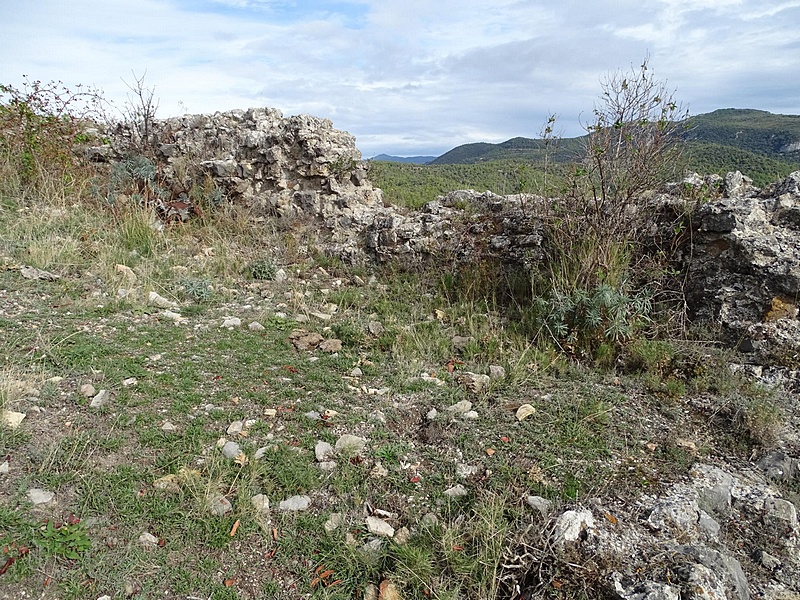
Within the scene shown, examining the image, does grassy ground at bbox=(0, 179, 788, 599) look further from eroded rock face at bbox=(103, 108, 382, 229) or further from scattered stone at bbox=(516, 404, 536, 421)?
eroded rock face at bbox=(103, 108, 382, 229)

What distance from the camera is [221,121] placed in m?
8.01

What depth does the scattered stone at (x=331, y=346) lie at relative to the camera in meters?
4.20

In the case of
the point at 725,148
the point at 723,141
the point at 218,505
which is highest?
the point at 723,141

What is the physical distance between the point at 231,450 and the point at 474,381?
172 cm

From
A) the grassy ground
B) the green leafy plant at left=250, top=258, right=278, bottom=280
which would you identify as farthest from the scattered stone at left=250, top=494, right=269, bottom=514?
the green leafy plant at left=250, top=258, right=278, bottom=280

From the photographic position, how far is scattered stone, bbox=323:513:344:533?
8.21ft

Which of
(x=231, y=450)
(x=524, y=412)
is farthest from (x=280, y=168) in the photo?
(x=524, y=412)

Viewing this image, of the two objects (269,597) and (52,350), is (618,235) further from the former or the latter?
(52,350)

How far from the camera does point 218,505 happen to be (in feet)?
8.34

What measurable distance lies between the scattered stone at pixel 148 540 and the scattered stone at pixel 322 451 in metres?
0.90

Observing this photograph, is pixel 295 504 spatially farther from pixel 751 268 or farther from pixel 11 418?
pixel 751 268

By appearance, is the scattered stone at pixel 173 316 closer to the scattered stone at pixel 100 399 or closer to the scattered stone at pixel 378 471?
the scattered stone at pixel 100 399

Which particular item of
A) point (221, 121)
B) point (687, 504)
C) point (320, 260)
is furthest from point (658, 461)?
point (221, 121)

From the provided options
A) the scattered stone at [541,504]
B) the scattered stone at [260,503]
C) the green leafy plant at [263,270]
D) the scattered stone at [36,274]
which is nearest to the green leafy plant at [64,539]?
the scattered stone at [260,503]
